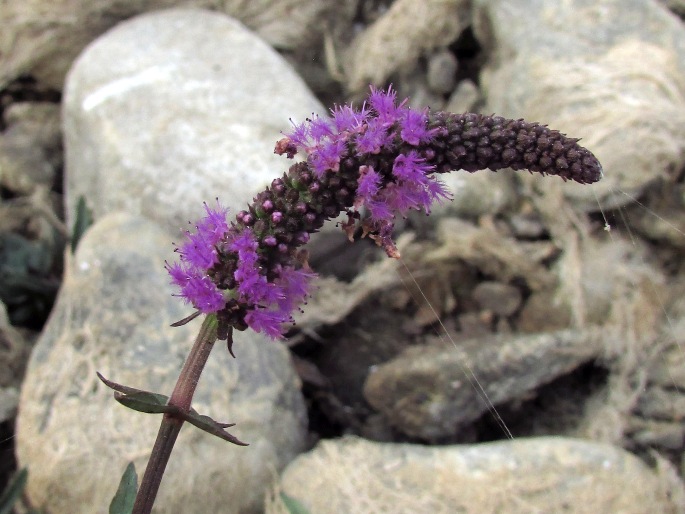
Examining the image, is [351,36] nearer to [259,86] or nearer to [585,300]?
[259,86]

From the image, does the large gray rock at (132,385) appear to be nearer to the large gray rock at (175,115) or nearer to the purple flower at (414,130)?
the large gray rock at (175,115)

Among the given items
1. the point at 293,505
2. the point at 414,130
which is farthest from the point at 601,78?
the point at 293,505

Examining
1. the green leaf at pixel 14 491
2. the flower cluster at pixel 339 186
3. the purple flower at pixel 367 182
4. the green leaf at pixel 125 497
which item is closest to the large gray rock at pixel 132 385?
the green leaf at pixel 14 491

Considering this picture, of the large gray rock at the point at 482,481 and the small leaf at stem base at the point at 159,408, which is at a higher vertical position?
the small leaf at stem base at the point at 159,408

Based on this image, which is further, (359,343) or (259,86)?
(259,86)

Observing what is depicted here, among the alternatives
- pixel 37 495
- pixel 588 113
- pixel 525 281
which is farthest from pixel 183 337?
pixel 588 113

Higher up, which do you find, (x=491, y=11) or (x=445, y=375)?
(x=491, y=11)

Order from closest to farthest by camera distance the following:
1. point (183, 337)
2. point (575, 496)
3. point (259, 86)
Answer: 1. point (575, 496)
2. point (183, 337)
3. point (259, 86)
